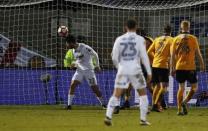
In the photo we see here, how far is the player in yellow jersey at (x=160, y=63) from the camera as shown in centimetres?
1593

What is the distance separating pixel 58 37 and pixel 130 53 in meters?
12.8

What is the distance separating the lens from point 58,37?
23719 mm

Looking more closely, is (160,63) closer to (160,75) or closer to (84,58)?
(160,75)

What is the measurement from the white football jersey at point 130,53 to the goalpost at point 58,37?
947 cm

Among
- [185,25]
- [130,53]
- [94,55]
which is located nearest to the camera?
[130,53]

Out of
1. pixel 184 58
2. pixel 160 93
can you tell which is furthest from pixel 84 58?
pixel 184 58

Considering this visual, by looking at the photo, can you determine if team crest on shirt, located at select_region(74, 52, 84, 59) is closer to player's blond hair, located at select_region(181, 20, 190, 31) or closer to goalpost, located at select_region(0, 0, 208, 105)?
goalpost, located at select_region(0, 0, 208, 105)

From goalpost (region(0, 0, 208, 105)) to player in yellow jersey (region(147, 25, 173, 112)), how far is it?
4.43m

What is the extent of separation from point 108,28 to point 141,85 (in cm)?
1406

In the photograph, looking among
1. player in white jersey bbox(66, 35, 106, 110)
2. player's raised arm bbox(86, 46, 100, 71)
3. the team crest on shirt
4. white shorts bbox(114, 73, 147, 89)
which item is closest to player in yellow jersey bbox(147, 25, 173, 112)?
player's raised arm bbox(86, 46, 100, 71)

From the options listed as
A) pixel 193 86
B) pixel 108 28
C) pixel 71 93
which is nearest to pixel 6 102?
pixel 71 93

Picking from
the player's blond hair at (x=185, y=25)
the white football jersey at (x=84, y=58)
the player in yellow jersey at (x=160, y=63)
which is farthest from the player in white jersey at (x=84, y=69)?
the player's blond hair at (x=185, y=25)

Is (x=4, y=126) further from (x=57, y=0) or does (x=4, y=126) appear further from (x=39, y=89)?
(x=57, y=0)

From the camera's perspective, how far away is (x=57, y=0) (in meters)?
23.4
